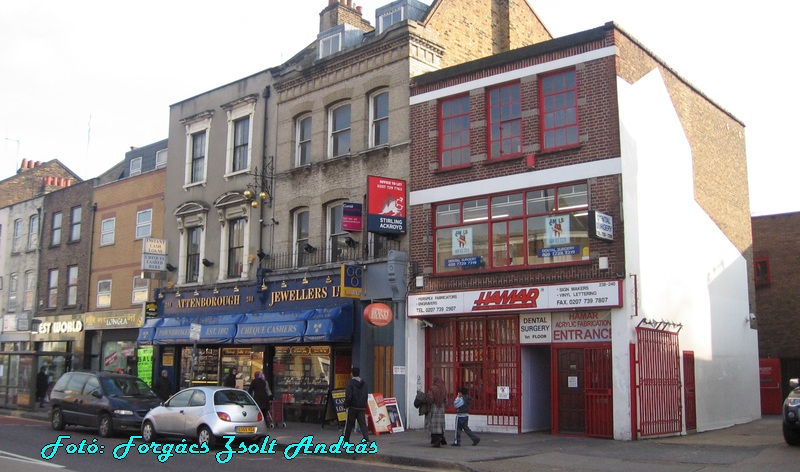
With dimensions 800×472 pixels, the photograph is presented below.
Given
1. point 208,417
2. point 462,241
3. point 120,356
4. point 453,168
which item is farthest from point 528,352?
point 120,356

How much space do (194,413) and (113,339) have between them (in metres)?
17.0

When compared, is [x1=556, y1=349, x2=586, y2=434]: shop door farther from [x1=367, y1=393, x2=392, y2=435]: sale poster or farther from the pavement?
[x1=367, y1=393, x2=392, y2=435]: sale poster

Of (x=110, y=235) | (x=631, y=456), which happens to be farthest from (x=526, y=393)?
(x=110, y=235)

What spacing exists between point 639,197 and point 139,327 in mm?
20488

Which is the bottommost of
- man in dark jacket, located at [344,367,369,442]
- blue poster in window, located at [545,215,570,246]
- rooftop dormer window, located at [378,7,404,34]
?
man in dark jacket, located at [344,367,369,442]

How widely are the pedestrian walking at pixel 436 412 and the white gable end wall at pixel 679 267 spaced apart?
13.8 ft

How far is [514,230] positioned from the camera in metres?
21.0

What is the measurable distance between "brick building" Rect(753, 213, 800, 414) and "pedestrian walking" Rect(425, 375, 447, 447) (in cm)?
1789

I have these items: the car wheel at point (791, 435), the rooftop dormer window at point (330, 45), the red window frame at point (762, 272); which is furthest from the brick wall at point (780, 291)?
the rooftop dormer window at point (330, 45)

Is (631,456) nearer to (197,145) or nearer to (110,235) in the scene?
(197,145)

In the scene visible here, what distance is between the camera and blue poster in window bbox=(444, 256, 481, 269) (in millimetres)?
21531

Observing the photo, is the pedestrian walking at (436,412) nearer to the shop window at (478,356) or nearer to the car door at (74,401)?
the shop window at (478,356)

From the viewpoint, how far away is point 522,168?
20.9 metres

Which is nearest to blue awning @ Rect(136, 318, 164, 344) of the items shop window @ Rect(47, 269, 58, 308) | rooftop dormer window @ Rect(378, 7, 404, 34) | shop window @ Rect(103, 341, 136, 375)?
shop window @ Rect(103, 341, 136, 375)
